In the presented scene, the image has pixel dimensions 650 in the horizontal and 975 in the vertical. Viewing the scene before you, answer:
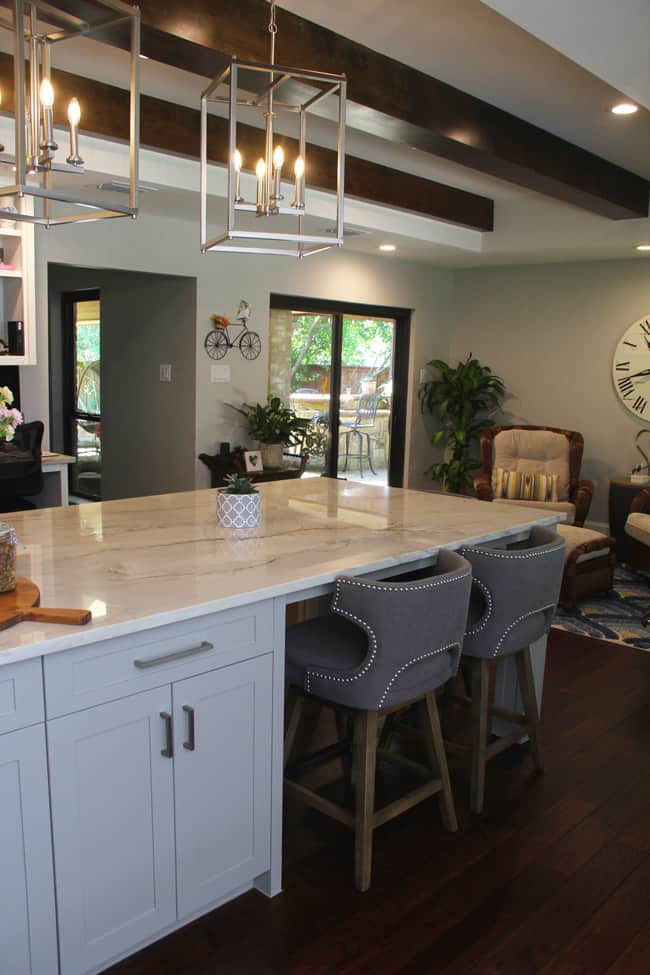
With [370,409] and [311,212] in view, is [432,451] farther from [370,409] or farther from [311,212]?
[311,212]

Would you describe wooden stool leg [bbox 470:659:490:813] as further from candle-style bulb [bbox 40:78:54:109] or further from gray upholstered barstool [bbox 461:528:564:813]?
candle-style bulb [bbox 40:78:54:109]

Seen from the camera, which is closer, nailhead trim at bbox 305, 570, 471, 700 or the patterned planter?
nailhead trim at bbox 305, 570, 471, 700

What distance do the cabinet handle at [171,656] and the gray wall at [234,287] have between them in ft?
11.5

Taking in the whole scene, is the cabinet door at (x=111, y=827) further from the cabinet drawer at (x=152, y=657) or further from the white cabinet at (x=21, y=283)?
the white cabinet at (x=21, y=283)

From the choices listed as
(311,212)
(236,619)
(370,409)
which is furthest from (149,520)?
(370,409)

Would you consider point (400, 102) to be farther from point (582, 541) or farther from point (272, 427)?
point (272, 427)

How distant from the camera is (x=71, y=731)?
1741 millimetres

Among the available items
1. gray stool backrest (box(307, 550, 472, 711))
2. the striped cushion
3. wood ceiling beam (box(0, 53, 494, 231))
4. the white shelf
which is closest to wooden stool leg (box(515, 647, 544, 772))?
gray stool backrest (box(307, 550, 472, 711))

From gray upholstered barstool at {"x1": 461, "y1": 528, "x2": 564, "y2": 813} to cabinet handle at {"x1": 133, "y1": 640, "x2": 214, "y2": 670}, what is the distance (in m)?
1.00

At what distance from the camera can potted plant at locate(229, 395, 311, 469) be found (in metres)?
6.29

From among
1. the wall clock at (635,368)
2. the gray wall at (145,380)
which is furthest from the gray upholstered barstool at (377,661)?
the wall clock at (635,368)

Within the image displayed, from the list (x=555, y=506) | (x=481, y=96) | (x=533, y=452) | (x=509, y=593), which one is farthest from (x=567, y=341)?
(x=509, y=593)

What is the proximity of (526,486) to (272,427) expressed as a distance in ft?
6.95

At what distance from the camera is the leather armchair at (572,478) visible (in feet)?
20.3
